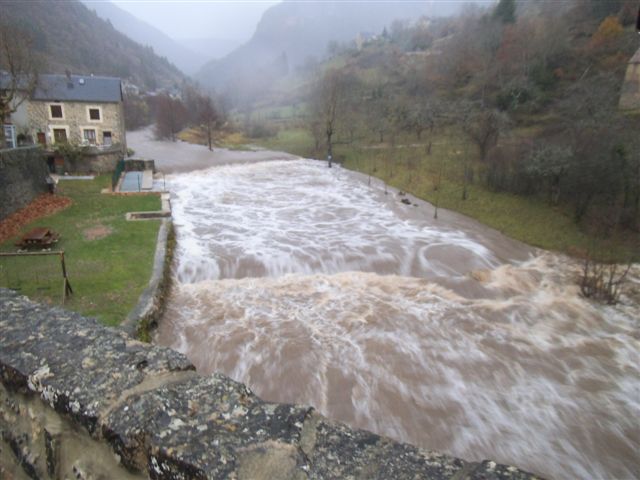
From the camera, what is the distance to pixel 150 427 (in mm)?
1650

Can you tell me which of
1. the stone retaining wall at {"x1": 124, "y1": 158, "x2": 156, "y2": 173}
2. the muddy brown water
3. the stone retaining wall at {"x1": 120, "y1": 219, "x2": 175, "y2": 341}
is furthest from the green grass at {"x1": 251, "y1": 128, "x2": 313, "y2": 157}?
the stone retaining wall at {"x1": 120, "y1": 219, "x2": 175, "y2": 341}

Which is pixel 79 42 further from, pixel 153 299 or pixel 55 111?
pixel 153 299

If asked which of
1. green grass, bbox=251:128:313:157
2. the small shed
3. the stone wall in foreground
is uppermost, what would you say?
the small shed

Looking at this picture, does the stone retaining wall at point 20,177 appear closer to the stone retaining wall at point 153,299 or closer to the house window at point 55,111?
the stone retaining wall at point 153,299

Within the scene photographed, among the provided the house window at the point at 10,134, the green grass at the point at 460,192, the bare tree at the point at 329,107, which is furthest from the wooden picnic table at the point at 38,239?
the bare tree at the point at 329,107

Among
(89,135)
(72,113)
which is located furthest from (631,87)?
(72,113)

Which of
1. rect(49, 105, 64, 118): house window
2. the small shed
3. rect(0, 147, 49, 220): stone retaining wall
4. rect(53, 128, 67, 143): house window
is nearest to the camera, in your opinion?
rect(0, 147, 49, 220): stone retaining wall

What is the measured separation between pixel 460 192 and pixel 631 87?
15665 millimetres

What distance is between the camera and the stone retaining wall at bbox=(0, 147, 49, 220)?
52.2 ft

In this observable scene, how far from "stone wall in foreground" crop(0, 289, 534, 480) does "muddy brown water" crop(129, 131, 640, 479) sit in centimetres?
587

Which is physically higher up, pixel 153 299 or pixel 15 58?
pixel 15 58

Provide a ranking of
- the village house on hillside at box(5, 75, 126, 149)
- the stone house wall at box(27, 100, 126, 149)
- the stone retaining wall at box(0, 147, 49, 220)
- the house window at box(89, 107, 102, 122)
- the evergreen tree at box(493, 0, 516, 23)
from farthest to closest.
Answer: the evergreen tree at box(493, 0, 516, 23) < the house window at box(89, 107, 102, 122) < the stone house wall at box(27, 100, 126, 149) < the village house on hillside at box(5, 75, 126, 149) < the stone retaining wall at box(0, 147, 49, 220)

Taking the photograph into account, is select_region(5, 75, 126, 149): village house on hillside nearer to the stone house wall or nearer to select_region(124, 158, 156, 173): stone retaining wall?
the stone house wall

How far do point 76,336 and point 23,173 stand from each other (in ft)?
64.0
